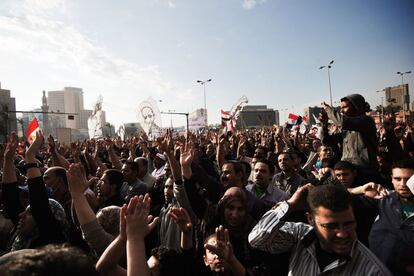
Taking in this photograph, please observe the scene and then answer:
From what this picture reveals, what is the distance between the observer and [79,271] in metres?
1.07

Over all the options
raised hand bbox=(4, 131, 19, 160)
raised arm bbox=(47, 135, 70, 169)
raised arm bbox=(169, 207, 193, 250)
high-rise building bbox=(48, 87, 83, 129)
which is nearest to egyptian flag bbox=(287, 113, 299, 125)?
raised arm bbox=(47, 135, 70, 169)

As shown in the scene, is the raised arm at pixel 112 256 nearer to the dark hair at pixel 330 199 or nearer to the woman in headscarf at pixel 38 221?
the woman in headscarf at pixel 38 221

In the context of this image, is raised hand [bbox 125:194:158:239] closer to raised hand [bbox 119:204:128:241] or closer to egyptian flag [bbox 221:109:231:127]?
raised hand [bbox 119:204:128:241]

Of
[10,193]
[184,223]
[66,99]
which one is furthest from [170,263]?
[66,99]

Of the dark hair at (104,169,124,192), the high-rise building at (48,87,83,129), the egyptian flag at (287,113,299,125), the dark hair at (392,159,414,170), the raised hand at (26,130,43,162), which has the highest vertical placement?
the high-rise building at (48,87,83,129)

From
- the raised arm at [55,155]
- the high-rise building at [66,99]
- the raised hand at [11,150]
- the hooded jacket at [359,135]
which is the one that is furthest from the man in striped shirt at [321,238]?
the high-rise building at [66,99]

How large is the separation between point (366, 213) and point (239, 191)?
1056 mm

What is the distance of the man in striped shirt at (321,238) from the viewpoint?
6.12 ft

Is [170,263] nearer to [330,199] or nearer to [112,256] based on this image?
[112,256]

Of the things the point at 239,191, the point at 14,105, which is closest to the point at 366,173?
the point at 239,191

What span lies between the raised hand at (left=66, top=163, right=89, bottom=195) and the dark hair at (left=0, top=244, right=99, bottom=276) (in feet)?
4.58

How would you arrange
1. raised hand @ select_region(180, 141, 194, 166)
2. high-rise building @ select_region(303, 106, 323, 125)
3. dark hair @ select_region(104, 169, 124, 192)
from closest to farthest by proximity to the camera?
raised hand @ select_region(180, 141, 194, 166) < dark hair @ select_region(104, 169, 124, 192) < high-rise building @ select_region(303, 106, 323, 125)

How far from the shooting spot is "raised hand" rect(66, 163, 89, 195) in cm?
246

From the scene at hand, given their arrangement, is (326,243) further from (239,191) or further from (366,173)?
(366,173)
